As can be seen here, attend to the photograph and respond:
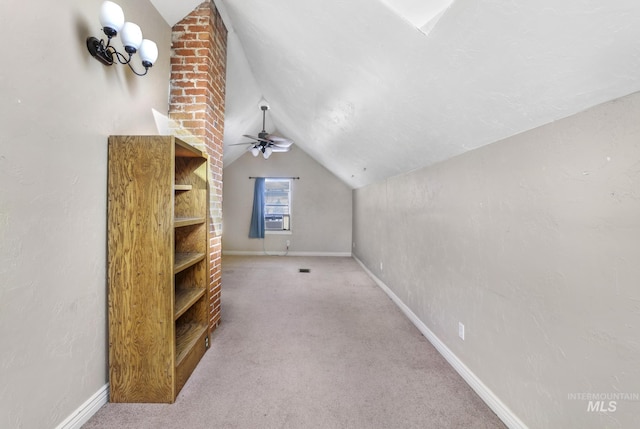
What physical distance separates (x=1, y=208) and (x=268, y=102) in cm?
373

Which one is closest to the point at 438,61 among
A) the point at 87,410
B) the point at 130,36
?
the point at 130,36

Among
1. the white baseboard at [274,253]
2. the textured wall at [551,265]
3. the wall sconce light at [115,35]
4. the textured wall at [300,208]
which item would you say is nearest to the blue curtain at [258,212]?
the textured wall at [300,208]

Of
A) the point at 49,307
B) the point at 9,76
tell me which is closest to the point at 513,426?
the point at 49,307

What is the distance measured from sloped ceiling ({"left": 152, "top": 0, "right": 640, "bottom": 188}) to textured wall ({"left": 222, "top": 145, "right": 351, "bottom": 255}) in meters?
3.49

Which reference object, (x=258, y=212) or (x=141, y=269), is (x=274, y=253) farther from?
(x=141, y=269)

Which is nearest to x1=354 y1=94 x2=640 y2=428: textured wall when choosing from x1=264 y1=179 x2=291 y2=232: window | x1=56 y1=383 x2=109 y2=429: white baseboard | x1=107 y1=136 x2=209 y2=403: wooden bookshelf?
x1=107 y1=136 x2=209 y2=403: wooden bookshelf

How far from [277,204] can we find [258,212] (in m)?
0.52

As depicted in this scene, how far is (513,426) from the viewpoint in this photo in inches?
52.4

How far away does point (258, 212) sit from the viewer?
6363mm

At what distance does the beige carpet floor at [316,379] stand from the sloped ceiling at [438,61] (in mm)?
1514

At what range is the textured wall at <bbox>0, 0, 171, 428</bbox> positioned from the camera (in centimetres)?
104

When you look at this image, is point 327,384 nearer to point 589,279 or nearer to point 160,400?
point 160,400

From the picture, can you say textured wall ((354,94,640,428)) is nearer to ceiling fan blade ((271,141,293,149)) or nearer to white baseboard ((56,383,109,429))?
white baseboard ((56,383,109,429))

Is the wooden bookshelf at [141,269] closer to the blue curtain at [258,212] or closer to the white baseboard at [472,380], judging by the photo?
the white baseboard at [472,380]
